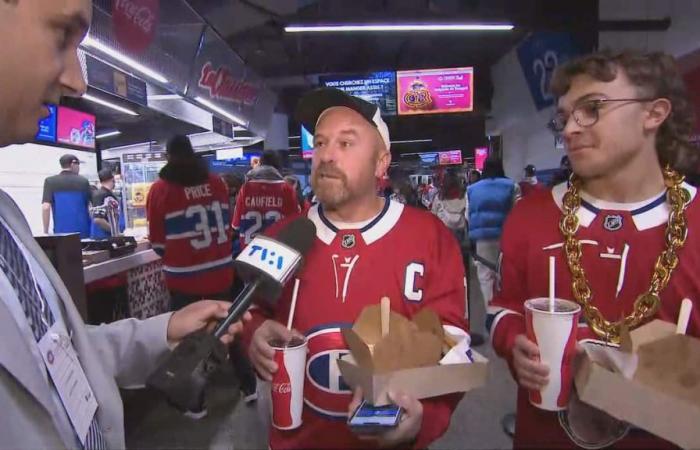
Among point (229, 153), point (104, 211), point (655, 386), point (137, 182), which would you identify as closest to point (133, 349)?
point (655, 386)

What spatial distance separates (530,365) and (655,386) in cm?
25

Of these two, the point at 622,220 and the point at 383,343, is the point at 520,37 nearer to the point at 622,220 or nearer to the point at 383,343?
the point at 622,220

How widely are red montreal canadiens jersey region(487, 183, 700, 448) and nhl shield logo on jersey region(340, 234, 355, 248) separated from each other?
0.47 metres

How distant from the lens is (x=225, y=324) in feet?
3.05

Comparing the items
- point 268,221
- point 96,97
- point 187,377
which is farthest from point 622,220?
point 96,97

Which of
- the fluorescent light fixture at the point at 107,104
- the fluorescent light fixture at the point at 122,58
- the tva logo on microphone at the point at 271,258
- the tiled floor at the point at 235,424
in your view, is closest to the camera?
the tva logo on microphone at the point at 271,258

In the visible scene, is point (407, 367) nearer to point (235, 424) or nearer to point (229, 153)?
point (235, 424)

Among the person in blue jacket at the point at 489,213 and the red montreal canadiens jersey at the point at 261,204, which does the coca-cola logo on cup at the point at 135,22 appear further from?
the person in blue jacket at the point at 489,213

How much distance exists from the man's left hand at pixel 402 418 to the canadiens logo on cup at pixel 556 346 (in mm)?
305

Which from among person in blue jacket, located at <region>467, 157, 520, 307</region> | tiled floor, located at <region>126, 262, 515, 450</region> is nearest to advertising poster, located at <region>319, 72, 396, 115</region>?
person in blue jacket, located at <region>467, 157, 520, 307</region>

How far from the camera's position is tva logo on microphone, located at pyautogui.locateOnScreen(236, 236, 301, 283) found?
3.53 ft

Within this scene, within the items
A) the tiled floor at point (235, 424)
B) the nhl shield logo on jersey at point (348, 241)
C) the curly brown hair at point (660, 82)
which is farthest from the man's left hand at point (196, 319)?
the tiled floor at point (235, 424)

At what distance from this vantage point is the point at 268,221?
14.8ft

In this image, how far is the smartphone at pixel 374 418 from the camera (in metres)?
0.96
